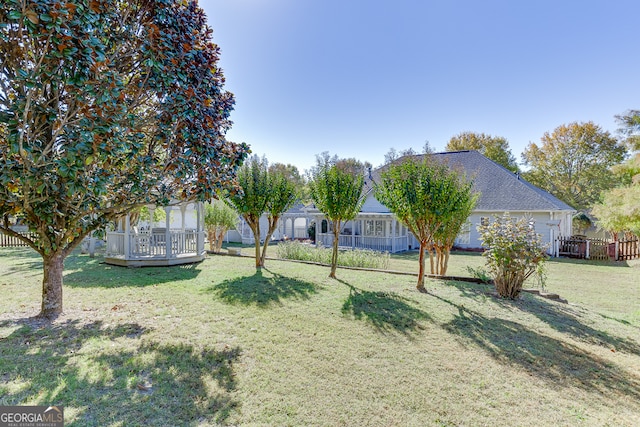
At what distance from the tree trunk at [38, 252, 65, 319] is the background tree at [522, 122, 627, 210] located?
41.4 metres

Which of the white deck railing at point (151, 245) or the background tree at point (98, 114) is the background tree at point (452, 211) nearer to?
the background tree at point (98, 114)

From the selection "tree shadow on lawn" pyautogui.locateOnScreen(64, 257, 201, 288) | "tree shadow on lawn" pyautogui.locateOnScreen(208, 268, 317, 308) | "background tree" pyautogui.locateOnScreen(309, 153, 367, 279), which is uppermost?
"background tree" pyautogui.locateOnScreen(309, 153, 367, 279)

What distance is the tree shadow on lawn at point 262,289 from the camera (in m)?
6.66

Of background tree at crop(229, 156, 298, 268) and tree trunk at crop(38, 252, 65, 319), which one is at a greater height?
background tree at crop(229, 156, 298, 268)

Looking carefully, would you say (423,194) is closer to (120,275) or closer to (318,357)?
(318,357)

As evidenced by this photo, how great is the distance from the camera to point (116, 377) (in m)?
3.32

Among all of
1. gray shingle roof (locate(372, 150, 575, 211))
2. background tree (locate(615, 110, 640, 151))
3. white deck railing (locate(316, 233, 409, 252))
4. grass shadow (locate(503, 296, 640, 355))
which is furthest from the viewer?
white deck railing (locate(316, 233, 409, 252))

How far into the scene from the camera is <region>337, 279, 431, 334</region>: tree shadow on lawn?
530cm

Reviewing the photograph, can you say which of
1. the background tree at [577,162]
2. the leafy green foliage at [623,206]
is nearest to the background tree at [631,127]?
the leafy green foliage at [623,206]

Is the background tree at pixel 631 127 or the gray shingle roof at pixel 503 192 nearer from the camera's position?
the background tree at pixel 631 127

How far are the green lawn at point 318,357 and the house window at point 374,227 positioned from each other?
12415 mm

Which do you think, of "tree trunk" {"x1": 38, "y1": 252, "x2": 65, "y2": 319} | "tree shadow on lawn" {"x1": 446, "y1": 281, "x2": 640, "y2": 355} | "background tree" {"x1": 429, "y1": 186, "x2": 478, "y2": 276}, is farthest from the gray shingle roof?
"tree trunk" {"x1": 38, "y1": 252, "x2": 65, "y2": 319}

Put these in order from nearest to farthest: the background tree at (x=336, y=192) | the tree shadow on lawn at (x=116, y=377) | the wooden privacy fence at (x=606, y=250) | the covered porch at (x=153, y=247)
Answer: the tree shadow on lawn at (x=116, y=377) → the background tree at (x=336, y=192) → the covered porch at (x=153, y=247) → the wooden privacy fence at (x=606, y=250)

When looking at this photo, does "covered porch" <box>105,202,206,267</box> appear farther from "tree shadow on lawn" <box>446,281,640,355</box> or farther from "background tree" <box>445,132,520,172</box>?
"background tree" <box>445,132,520,172</box>
